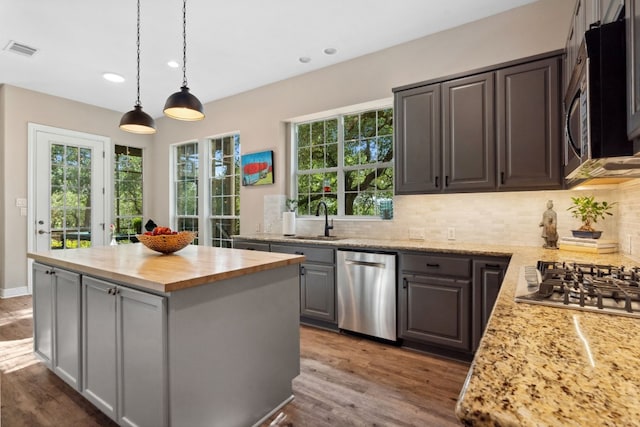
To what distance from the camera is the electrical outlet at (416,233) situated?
328 centimetres

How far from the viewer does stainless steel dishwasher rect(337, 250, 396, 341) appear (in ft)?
9.36

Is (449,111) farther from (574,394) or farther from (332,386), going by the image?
(574,394)

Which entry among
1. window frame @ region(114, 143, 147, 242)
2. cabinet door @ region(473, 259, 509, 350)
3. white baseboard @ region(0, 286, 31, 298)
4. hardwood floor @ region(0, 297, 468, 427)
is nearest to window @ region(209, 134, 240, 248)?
window frame @ region(114, 143, 147, 242)

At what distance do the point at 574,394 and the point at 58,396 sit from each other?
2.82 meters

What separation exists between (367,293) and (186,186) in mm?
4087

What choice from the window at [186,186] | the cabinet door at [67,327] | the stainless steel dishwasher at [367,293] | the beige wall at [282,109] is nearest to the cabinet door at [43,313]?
the cabinet door at [67,327]

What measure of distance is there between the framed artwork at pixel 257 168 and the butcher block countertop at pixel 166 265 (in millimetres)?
2115

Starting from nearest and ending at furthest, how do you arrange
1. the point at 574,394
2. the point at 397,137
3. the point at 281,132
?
the point at 574,394 < the point at 397,137 < the point at 281,132

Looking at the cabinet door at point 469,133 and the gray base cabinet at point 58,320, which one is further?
the cabinet door at point 469,133

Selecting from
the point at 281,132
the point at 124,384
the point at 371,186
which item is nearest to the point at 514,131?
the point at 371,186

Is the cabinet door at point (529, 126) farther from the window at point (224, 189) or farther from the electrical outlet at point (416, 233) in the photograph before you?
the window at point (224, 189)

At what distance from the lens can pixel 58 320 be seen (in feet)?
7.11

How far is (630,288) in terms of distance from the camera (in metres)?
1.13

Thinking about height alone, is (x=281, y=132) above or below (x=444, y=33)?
below
